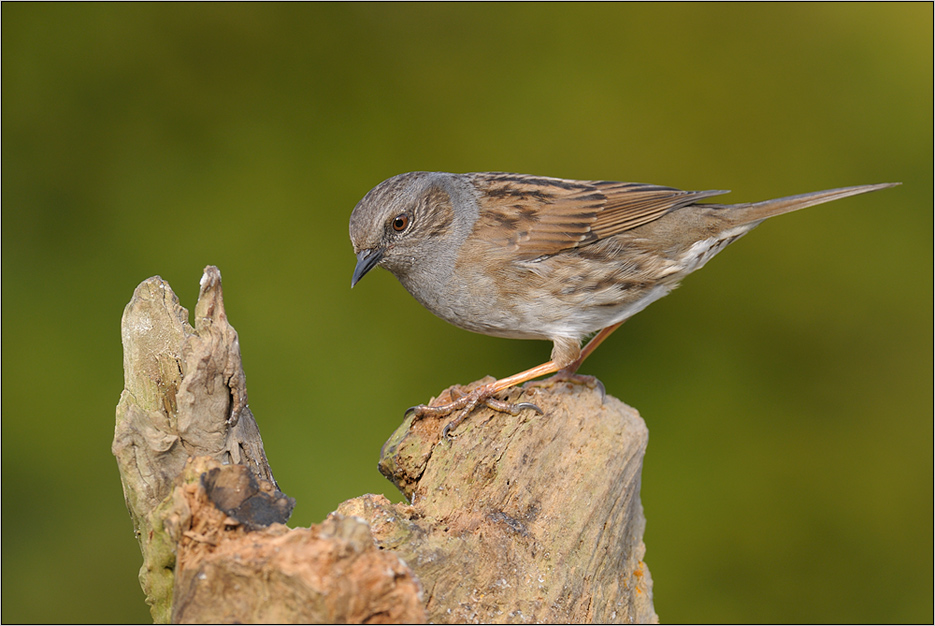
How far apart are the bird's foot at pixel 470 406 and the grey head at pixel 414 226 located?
503 millimetres

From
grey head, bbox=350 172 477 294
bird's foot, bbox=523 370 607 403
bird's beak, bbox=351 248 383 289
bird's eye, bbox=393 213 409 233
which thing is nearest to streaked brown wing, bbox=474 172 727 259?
grey head, bbox=350 172 477 294

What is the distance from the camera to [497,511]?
2.52 meters

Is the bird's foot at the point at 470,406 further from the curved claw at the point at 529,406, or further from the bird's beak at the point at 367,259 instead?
the bird's beak at the point at 367,259

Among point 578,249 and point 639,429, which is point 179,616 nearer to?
point 639,429

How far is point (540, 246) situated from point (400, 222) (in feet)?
2.01

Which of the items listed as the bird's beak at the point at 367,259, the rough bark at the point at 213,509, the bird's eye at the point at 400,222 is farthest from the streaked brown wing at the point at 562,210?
the rough bark at the point at 213,509

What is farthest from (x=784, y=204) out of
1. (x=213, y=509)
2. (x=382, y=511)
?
(x=213, y=509)

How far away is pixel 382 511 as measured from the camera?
2.24 meters

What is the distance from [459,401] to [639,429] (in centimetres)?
74

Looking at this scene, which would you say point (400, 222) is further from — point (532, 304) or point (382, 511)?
point (382, 511)

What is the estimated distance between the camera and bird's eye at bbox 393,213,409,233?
313cm

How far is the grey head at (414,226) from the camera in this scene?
306cm

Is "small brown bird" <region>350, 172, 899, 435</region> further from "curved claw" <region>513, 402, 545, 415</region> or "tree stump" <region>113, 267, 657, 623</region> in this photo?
"tree stump" <region>113, 267, 657, 623</region>

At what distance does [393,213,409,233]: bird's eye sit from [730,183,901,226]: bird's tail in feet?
4.84
